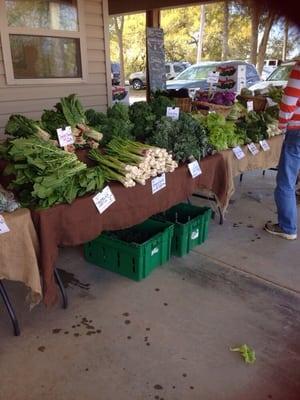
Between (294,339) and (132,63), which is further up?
(132,63)

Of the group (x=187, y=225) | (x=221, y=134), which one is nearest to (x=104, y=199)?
(x=187, y=225)

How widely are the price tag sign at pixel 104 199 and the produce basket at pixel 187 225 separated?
995 millimetres

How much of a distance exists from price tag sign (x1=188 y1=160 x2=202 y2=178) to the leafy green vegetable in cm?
137

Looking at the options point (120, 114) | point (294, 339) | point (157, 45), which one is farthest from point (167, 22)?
point (294, 339)

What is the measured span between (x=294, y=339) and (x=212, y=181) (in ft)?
5.05

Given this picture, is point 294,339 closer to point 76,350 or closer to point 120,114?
point 76,350

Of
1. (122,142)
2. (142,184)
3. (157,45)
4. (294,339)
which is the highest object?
(157,45)

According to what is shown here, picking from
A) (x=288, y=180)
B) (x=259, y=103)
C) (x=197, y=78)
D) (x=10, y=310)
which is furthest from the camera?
(x=197, y=78)

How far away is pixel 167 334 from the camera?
89.7 inches

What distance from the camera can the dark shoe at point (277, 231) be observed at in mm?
3574

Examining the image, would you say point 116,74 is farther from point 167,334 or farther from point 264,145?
point 167,334

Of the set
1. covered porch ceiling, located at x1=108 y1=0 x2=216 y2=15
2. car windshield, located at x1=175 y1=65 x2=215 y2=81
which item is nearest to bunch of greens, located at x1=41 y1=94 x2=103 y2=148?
covered porch ceiling, located at x1=108 y1=0 x2=216 y2=15

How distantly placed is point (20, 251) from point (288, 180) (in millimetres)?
2537

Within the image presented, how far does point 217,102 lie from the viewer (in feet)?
15.2
